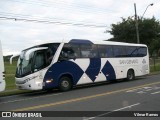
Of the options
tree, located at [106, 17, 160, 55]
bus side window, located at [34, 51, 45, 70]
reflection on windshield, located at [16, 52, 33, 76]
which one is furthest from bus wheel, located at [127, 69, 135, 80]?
tree, located at [106, 17, 160, 55]

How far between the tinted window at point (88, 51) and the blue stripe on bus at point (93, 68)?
13.0 inches

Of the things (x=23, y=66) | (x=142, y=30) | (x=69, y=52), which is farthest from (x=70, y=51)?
(x=142, y=30)

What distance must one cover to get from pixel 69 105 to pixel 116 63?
12436 mm

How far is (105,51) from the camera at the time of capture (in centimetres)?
2481

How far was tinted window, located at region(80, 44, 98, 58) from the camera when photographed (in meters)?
23.0

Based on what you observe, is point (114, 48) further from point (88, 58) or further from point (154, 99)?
point (154, 99)

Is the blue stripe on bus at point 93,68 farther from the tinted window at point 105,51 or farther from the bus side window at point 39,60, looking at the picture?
the bus side window at point 39,60

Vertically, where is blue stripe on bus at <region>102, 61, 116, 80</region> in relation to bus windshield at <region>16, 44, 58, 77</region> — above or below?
below

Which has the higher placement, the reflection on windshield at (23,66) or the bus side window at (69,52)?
the bus side window at (69,52)

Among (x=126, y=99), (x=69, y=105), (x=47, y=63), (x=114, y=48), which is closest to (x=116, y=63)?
Answer: (x=114, y=48)

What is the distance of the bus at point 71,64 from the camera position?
66.0 feet

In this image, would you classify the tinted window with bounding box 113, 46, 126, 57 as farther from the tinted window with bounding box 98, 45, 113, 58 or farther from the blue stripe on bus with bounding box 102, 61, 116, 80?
the blue stripe on bus with bounding box 102, 61, 116, 80

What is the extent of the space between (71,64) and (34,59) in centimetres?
275

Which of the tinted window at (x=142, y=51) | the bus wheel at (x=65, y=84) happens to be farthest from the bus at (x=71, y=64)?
the tinted window at (x=142, y=51)
